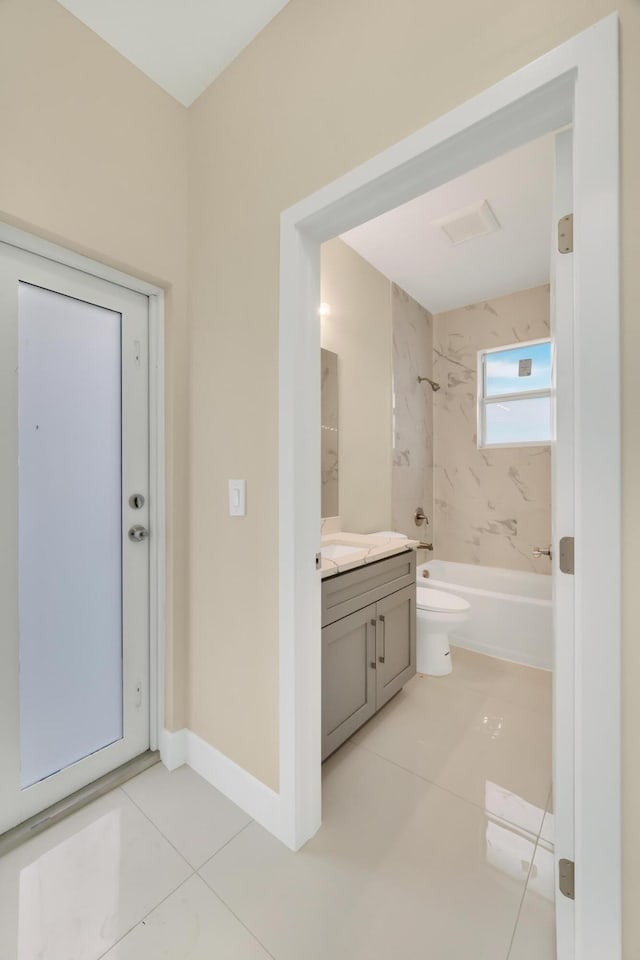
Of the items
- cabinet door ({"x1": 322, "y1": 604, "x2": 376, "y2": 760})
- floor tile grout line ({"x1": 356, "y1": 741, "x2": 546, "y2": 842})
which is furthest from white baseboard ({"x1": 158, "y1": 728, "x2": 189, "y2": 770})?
floor tile grout line ({"x1": 356, "y1": 741, "x2": 546, "y2": 842})

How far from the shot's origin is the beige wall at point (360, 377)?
2.54 m

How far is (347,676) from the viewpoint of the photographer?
1741mm

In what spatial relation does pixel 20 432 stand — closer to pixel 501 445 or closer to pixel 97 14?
pixel 97 14

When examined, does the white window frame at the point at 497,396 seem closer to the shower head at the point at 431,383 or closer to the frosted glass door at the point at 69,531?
the shower head at the point at 431,383

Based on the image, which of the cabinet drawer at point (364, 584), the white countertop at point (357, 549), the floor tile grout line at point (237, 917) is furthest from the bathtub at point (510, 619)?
the floor tile grout line at point (237, 917)

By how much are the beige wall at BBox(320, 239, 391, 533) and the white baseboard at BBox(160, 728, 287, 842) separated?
1.42 meters

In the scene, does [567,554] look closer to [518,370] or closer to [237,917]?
[237,917]

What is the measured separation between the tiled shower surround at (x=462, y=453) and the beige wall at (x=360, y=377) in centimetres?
15

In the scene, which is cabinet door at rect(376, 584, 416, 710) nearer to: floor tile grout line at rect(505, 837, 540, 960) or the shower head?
floor tile grout line at rect(505, 837, 540, 960)

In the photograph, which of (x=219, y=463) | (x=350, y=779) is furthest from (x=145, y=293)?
(x=350, y=779)

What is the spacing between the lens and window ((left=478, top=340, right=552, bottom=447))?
3.34m

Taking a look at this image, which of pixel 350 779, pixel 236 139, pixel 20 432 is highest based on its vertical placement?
pixel 236 139

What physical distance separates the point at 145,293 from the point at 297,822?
83.2 inches

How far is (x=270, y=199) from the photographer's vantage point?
4.58 feet
